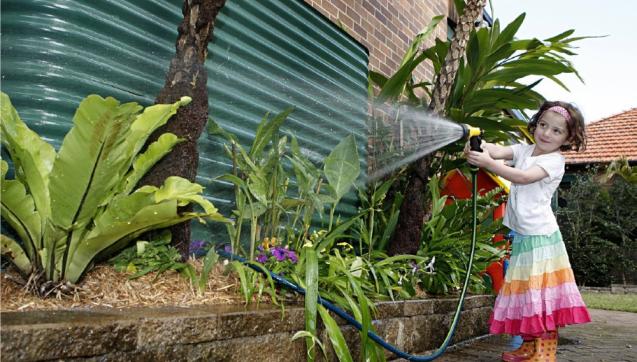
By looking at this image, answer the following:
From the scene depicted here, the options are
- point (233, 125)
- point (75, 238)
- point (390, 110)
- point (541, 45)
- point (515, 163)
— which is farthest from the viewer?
point (390, 110)

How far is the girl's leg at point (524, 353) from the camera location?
3012 mm

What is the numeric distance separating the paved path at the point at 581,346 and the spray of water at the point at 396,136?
1258 mm

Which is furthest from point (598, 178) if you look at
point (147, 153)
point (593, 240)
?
point (147, 153)

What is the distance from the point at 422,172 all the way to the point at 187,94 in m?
1.86

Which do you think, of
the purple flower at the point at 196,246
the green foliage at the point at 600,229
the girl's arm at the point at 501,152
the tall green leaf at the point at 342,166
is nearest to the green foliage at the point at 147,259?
the purple flower at the point at 196,246

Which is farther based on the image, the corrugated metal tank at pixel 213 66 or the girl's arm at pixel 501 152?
the girl's arm at pixel 501 152

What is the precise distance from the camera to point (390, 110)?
450 centimetres

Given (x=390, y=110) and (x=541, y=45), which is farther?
(x=390, y=110)

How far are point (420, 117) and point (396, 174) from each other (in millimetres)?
438

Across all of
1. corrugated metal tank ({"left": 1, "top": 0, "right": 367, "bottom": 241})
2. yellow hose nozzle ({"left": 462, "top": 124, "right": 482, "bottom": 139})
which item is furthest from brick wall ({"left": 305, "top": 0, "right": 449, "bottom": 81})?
yellow hose nozzle ({"left": 462, "top": 124, "right": 482, "bottom": 139})

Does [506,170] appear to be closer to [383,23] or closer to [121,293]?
[121,293]

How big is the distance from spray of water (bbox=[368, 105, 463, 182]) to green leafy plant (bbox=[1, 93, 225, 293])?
2253 millimetres

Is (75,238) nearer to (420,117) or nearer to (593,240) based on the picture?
(420,117)

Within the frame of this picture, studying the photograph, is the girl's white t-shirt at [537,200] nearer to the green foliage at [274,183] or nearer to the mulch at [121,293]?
the green foliage at [274,183]
